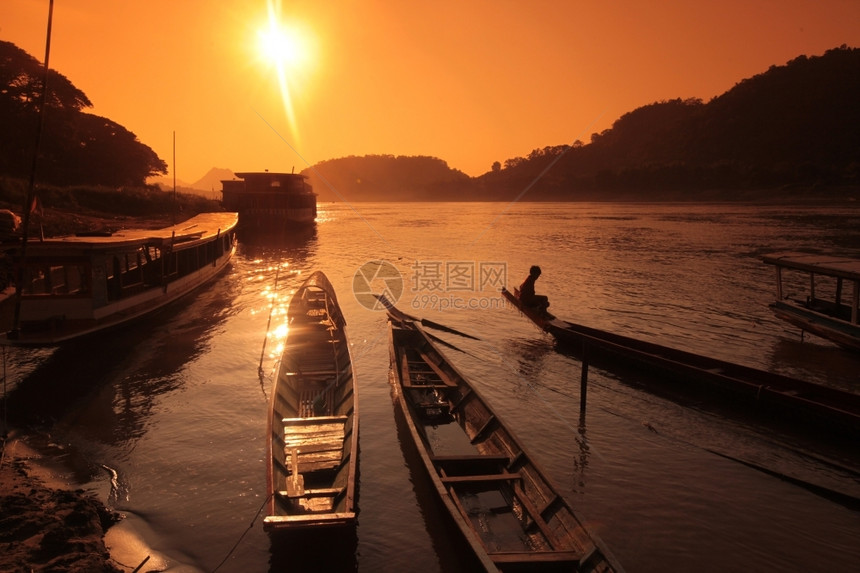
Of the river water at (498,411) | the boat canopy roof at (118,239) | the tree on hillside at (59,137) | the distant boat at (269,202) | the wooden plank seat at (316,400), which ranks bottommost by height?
the river water at (498,411)

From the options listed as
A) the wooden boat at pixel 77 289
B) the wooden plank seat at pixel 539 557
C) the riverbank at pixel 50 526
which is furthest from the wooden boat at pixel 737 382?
the wooden boat at pixel 77 289

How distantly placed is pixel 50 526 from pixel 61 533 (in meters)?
0.26

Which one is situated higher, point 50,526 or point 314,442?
point 314,442

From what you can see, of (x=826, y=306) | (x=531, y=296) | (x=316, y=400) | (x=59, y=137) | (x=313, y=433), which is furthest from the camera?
(x=59, y=137)

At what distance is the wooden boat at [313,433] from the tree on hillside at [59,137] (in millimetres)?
38786

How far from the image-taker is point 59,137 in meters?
53.4

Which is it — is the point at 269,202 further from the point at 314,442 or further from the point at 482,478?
the point at 482,478

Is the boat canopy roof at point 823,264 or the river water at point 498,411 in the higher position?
the boat canopy roof at point 823,264

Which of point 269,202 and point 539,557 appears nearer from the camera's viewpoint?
point 539,557

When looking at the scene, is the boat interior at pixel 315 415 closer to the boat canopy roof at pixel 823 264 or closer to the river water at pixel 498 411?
the river water at pixel 498 411

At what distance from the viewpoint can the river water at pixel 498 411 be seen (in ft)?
26.9

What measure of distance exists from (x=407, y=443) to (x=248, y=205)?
169 feet

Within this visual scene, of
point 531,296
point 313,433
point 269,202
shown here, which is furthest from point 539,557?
point 269,202

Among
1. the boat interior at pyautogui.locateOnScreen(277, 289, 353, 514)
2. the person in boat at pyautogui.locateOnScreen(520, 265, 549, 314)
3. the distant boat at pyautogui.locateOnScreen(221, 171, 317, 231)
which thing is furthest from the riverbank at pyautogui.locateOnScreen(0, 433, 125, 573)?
the distant boat at pyautogui.locateOnScreen(221, 171, 317, 231)
